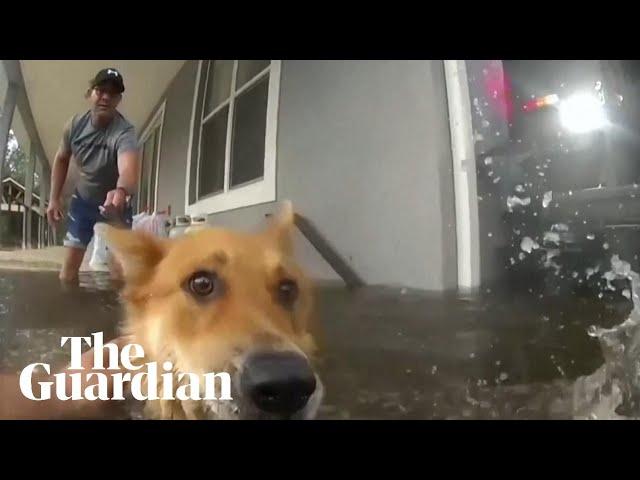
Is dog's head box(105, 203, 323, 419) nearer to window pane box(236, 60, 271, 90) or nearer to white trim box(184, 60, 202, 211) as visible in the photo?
white trim box(184, 60, 202, 211)

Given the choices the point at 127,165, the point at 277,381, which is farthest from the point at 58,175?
the point at 277,381

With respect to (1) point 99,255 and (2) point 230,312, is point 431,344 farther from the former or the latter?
(1) point 99,255

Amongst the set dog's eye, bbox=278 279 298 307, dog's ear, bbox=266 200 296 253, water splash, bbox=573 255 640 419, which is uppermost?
dog's ear, bbox=266 200 296 253

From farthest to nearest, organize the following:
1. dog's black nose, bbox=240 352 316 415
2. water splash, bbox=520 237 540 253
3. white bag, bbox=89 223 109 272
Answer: water splash, bbox=520 237 540 253 < white bag, bbox=89 223 109 272 < dog's black nose, bbox=240 352 316 415

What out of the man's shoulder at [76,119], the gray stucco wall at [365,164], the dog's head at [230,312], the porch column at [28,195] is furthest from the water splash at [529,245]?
the porch column at [28,195]

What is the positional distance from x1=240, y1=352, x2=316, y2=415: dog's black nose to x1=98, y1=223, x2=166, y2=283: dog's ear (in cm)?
43

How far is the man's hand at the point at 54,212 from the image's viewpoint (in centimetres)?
225

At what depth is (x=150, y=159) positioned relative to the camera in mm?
2307

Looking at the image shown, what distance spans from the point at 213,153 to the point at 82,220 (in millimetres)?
462

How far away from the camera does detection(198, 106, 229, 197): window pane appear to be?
7.52 ft

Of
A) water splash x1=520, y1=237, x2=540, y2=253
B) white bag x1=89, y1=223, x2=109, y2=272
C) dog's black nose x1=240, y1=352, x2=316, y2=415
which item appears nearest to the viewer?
dog's black nose x1=240, y1=352, x2=316, y2=415

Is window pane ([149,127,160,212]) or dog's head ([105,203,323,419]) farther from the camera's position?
window pane ([149,127,160,212])

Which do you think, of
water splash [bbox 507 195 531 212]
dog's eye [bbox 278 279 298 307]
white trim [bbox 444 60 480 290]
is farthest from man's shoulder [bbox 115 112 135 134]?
water splash [bbox 507 195 531 212]

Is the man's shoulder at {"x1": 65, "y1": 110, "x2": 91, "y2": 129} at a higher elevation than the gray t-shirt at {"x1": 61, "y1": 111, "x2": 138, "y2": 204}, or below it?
higher
